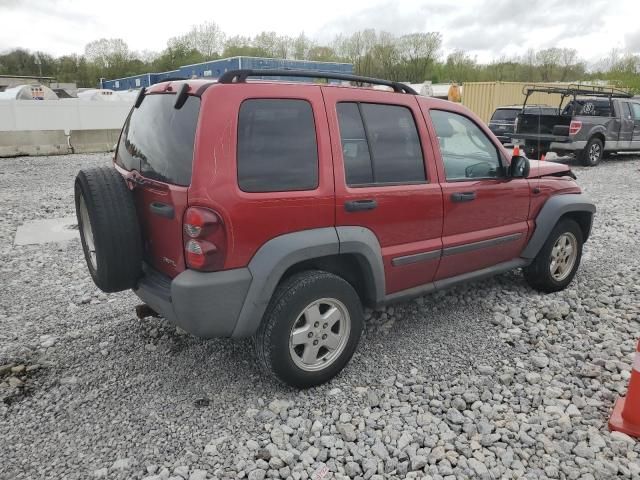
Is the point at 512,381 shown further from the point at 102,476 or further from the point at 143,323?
the point at 143,323

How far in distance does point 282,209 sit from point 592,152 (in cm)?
1337

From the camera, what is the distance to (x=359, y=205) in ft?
10.1

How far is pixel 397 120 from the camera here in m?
3.43

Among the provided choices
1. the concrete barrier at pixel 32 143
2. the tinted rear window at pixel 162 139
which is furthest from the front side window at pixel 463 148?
the concrete barrier at pixel 32 143

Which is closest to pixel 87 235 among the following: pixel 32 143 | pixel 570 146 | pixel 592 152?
pixel 570 146

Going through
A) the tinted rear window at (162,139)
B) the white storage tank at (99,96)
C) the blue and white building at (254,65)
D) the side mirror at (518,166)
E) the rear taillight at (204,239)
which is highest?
the blue and white building at (254,65)

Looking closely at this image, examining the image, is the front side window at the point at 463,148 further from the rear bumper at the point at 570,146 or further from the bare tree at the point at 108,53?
the bare tree at the point at 108,53

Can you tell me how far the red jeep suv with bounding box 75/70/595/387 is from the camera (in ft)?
8.70

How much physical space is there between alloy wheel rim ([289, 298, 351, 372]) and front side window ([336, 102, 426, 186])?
790 millimetres

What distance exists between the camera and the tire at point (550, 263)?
14.6 ft

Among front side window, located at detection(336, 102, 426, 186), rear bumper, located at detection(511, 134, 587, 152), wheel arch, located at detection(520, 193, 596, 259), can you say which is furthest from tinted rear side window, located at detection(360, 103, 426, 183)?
rear bumper, located at detection(511, 134, 587, 152)

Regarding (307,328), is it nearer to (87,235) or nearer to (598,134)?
(87,235)

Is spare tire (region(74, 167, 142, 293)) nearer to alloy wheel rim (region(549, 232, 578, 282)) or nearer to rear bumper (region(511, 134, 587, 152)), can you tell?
alloy wheel rim (region(549, 232, 578, 282))

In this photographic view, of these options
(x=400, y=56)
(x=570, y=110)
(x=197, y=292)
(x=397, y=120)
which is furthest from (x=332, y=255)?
(x=400, y=56)
